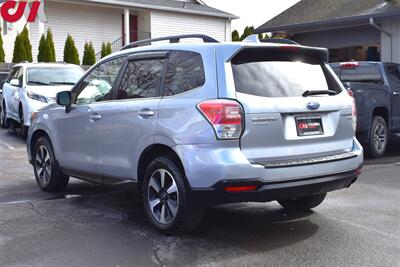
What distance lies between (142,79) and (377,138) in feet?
20.2

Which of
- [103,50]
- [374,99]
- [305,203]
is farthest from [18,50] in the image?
[305,203]

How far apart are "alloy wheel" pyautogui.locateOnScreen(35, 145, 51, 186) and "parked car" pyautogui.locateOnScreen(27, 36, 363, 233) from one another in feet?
4.54

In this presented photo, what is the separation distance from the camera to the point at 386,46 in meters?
16.9

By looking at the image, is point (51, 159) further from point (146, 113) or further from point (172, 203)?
point (172, 203)

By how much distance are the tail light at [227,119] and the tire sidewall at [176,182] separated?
61 centimetres

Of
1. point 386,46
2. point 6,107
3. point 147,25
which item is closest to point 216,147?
point 6,107

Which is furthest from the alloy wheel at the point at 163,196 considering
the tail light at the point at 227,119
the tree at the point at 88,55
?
the tree at the point at 88,55

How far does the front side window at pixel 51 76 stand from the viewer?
13242 millimetres

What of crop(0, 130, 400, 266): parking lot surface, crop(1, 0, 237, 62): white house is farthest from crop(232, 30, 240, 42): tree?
crop(0, 130, 400, 266): parking lot surface

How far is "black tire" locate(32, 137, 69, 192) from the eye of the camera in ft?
23.9

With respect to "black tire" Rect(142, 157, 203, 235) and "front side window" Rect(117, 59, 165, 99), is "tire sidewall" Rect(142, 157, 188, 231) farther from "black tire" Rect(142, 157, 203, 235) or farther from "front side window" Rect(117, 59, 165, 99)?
"front side window" Rect(117, 59, 165, 99)

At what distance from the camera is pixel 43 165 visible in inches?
298

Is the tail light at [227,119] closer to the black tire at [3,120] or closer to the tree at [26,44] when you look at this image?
the black tire at [3,120]

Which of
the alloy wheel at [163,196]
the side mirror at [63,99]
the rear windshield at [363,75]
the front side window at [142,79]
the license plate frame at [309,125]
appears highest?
the rear windshield at [363,75]
